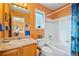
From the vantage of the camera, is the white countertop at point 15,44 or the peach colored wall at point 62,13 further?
the peach colored wall at point 62,13

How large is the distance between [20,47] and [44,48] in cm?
33

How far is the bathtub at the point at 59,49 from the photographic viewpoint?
6.27ft

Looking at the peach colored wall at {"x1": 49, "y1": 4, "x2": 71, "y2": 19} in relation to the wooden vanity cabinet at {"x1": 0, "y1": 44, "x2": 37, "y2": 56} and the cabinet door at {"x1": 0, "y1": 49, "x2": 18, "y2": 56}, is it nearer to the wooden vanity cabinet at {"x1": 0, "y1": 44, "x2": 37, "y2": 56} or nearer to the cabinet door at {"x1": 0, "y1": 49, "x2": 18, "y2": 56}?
the wooden vanity cabinet at {"x1": 0, "y1": 44, "x2": 37, "y2": 56}

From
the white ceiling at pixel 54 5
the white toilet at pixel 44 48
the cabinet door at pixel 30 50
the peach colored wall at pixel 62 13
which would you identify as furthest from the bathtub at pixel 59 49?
the white ceiling at pixel 54 5

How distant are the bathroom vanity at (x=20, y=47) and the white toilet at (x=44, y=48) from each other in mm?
78

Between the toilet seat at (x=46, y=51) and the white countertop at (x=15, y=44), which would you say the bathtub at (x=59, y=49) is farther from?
the white countertop at (x=15, y=44)

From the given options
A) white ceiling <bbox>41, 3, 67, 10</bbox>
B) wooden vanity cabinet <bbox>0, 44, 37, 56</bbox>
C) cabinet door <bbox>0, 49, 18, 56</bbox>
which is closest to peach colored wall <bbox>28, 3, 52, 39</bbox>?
white ceiling <bbox>41, 3, 67, 10</bbox>

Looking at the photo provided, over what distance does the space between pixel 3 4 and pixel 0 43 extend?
0.51m

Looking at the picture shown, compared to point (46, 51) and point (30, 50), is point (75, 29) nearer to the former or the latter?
point (46, 51)

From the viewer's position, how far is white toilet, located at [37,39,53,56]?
1934 millimetres

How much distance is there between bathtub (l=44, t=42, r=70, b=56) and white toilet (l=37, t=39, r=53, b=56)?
1.4 inches

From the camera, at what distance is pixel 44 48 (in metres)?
1.96

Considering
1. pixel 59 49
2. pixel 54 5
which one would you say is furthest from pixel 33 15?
pixel 59 49

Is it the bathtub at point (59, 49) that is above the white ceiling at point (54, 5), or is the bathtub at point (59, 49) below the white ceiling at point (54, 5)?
below
